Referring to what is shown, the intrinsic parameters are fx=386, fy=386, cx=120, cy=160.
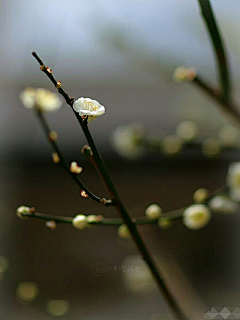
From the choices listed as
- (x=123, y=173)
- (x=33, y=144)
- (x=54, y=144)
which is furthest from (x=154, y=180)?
(x=54, y=144)

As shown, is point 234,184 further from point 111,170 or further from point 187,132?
point 111,170

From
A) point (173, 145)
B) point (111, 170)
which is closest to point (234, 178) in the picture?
point (173, 145)

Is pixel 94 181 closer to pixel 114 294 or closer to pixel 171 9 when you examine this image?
pixel 114 294

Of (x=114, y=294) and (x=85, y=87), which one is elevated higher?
(x=85, y=87)

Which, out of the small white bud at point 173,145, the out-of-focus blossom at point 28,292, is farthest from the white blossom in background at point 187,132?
the out-of-focus blossom at point 28,292

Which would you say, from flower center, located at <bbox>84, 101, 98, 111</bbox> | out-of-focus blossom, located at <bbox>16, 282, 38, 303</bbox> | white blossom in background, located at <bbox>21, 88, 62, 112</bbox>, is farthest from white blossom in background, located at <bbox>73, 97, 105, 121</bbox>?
out-of-focus blossom, located at <bbox>16, 282, 38, 303</bbox>

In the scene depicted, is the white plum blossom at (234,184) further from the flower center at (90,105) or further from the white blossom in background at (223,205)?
the flower center at (90,105)

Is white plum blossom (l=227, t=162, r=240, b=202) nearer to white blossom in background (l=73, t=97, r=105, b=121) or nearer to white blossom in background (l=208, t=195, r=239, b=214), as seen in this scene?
white blossom in background (l=208, t=195, r=239, b=214)
